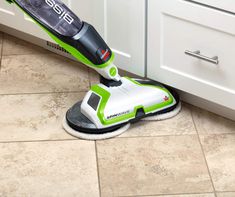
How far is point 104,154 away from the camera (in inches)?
87.2

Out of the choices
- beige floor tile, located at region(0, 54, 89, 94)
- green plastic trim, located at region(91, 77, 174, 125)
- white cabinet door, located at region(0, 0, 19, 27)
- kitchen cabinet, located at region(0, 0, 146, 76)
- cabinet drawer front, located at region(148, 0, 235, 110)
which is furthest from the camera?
white cabinet door, located at region(0, 0, 19, 27)

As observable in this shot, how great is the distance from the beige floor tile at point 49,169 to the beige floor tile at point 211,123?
418mm

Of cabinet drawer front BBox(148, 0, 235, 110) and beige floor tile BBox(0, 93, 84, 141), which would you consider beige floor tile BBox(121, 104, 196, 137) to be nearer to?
cabinet drawer front BBox(148, 0, 235, 110)

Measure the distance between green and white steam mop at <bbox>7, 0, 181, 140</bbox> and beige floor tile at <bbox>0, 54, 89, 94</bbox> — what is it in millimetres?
Result: 258

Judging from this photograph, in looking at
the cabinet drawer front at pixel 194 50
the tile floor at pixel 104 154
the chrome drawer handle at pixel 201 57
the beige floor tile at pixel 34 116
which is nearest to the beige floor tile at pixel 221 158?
the tile floor at pixel 104 154

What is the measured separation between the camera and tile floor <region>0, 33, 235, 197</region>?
80.7 inches

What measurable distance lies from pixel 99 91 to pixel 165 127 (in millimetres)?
278

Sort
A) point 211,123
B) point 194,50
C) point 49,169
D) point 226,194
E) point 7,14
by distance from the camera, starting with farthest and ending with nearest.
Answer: point 7,14 → point 211,123 → point 194,50 → point 49,169 → point 226,194

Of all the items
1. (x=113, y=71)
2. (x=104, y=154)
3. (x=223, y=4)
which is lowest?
(x=104, y=154)

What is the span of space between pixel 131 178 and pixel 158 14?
24.4 inches

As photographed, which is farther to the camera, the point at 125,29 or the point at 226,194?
the point at 125,29

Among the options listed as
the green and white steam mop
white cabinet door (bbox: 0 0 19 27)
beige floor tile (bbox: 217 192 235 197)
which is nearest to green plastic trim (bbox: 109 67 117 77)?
the green and white steam mop

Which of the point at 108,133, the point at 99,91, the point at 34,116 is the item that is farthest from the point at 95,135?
the point at 34,116

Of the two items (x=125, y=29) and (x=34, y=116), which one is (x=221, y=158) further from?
(x=34, y=116)
